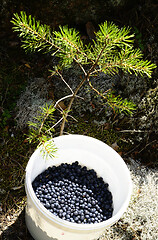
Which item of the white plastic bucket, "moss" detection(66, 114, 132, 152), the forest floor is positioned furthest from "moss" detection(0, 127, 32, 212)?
"moss" detection(66, 114, 132, 152)

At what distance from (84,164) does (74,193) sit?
0.89 ft

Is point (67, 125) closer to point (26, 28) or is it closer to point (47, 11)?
point (47, 11)

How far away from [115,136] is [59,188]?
2.60ft

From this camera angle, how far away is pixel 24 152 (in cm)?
245

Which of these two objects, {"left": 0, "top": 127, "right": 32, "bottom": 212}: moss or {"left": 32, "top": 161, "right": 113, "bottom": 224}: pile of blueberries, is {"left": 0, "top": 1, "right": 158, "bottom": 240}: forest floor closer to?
{"left": 0, "top": 127, "right": 32, "bottom": 212}: moss

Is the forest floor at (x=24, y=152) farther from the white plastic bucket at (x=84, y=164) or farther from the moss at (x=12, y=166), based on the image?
the white plastic bucket at (x=84, y=164)

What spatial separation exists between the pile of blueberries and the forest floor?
13.6 inches

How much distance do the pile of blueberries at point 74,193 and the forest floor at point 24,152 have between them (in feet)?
1.14

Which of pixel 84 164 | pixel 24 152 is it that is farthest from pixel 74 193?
pixel 24 152

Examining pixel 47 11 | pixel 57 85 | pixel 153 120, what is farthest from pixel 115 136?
pixel 47 11

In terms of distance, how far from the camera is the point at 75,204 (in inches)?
78.9

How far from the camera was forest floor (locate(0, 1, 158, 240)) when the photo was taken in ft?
7.32

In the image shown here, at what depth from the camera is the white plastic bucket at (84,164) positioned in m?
1.63

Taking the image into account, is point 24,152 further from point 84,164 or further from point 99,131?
point 99,131
